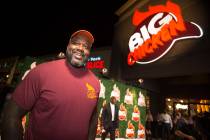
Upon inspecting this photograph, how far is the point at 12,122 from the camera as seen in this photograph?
1.53 metres

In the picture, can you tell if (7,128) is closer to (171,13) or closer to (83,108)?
(83,108)

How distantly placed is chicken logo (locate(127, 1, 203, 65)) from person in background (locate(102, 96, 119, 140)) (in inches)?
109

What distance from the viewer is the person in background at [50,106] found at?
156 cm

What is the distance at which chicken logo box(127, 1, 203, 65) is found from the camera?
995 centimetres

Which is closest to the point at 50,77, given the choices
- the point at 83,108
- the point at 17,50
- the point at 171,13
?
the point at 83,108

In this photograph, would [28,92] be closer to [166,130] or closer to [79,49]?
[79,49]

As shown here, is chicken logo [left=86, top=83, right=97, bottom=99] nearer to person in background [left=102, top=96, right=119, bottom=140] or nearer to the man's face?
the man's face

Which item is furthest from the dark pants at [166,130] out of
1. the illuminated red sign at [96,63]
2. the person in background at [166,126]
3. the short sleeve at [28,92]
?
the short sleeve at [28,92]

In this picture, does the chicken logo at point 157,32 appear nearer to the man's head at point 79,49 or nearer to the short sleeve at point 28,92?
the man's head at point 79,49

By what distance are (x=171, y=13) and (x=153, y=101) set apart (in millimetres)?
9053

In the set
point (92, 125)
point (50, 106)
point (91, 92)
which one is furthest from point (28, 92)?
point (92, 125)

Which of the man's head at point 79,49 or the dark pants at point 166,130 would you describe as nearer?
the man's head at point 79,49

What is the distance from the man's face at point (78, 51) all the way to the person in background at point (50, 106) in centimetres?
8

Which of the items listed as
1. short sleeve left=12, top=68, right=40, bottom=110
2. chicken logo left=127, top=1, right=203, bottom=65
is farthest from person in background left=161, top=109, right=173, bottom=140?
short sleeve left=12, top=68, right=40, bottom=110
